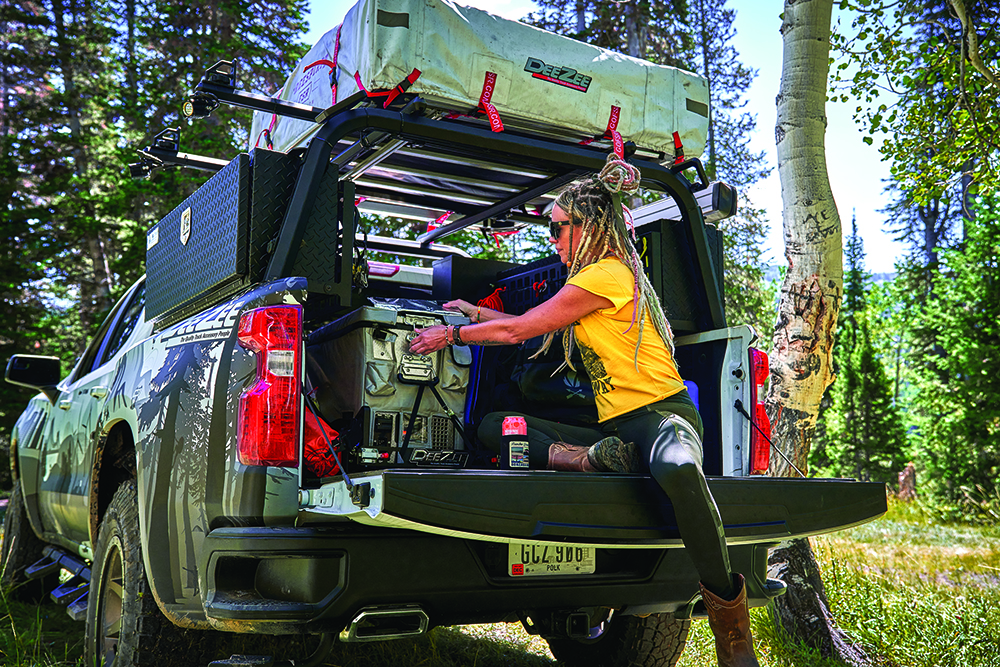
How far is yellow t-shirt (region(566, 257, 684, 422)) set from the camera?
289 centimetres

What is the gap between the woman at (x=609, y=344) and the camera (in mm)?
2686

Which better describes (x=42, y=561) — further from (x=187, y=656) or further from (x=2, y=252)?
(x=2, y=252)

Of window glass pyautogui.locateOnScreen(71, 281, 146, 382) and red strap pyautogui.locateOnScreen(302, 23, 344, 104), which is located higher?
red strap pyautogui.locateOnScreen(302, 23, 344, 104)

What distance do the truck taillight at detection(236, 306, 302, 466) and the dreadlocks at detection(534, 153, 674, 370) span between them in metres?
1.00

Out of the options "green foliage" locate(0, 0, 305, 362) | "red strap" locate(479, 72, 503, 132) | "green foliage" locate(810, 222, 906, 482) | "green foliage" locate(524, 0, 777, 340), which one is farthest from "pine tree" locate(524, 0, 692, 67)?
"red strap" locate(479, 72, 503, 132)

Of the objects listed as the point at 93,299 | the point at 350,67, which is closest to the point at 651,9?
the point at 93,299

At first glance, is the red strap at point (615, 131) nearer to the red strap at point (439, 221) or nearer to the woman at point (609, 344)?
the woman at point (609, 344)

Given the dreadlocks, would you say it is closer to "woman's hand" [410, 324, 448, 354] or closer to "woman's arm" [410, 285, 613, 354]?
"woman's arm" [410, 285, 613, 354]

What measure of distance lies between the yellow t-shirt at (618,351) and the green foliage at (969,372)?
11.6 m

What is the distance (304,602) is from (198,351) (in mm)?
931

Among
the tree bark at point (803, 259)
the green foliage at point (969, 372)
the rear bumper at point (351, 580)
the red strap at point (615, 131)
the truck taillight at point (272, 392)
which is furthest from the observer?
the green foliage at point (969, 372)

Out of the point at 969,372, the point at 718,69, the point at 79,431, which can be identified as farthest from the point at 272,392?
the point at 718,69

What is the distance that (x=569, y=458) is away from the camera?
9.20ft

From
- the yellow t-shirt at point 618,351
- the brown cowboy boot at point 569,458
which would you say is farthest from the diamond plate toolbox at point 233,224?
the brown cowboy boot at point 569,458
